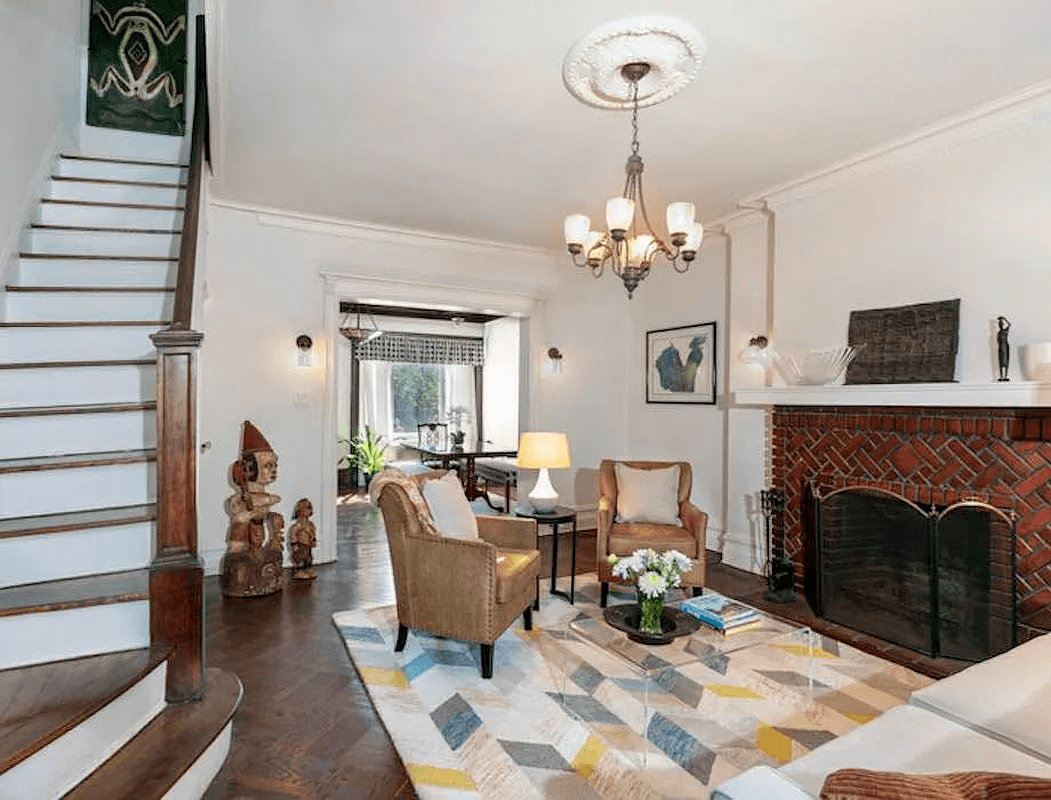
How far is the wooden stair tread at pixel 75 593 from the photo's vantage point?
1855 mm

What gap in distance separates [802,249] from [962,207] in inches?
38.7

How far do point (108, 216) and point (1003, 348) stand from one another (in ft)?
16.4

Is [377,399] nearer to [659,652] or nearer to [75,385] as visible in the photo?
[75,385]

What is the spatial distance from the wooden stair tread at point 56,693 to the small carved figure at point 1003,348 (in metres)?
3.84

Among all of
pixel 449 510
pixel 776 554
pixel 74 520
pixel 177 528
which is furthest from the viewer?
pixel 776 554

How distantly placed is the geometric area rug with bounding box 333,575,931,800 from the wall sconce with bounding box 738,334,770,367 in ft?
6.18

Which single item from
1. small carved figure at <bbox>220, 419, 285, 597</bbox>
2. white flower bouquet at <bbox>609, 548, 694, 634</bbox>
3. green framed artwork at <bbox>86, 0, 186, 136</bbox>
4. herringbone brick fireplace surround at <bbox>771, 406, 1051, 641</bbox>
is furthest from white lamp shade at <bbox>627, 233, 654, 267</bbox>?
green framed artwork at <bbox>86, 0, 186, 136</bbox>

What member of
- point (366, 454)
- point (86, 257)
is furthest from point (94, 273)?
point (366, 454)

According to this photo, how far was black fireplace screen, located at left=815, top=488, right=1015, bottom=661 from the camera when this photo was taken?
298 cm

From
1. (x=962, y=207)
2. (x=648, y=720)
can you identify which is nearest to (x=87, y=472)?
(x=648, y=720)

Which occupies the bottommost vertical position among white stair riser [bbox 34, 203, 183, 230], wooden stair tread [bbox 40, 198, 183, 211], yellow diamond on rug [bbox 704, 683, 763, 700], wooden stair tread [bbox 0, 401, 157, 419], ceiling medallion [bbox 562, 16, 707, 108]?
yellow diamond on rug [bbox 704, 683, 763, 700]

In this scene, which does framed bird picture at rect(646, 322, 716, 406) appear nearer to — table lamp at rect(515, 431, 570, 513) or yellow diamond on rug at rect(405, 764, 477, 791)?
table lamp at rect(515, 431, 570, 513)

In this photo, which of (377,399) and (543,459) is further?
(377,399)

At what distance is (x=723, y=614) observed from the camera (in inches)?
105
